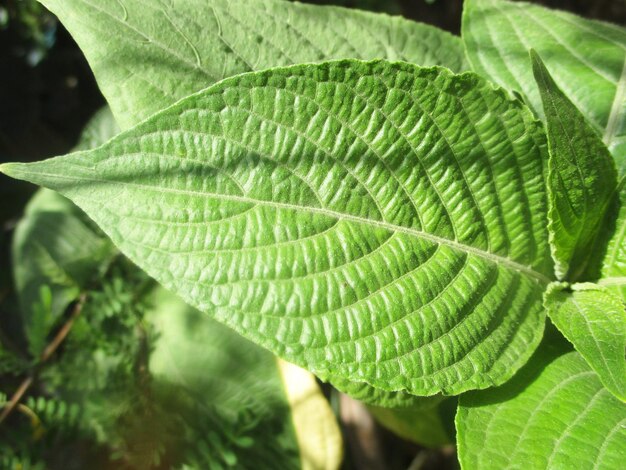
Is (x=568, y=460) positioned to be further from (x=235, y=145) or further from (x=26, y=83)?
(x=26, y=83)

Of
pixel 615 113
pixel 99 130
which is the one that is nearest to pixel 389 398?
pixel 615 113

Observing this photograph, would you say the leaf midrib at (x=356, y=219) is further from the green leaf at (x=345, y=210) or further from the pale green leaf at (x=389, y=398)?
the pale green leaf at (x=389, y=398)

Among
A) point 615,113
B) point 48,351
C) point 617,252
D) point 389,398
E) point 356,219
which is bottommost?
point 48,351

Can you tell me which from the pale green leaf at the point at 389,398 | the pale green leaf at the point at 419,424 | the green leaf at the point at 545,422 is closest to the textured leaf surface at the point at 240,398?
the pale green leaf at the point at 419,424

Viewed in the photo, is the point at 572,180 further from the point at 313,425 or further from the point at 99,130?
the point at 99,130

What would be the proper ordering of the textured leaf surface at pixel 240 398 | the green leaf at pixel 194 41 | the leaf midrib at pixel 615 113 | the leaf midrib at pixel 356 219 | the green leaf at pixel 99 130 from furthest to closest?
the green leaf at pixel 99 130 < the textured leaf surface at pixel 240 398 < the leaf midrib at pixel 615 113 < the green leaf at pixel 194 41 < the leaf midrib at pixel 356 219
